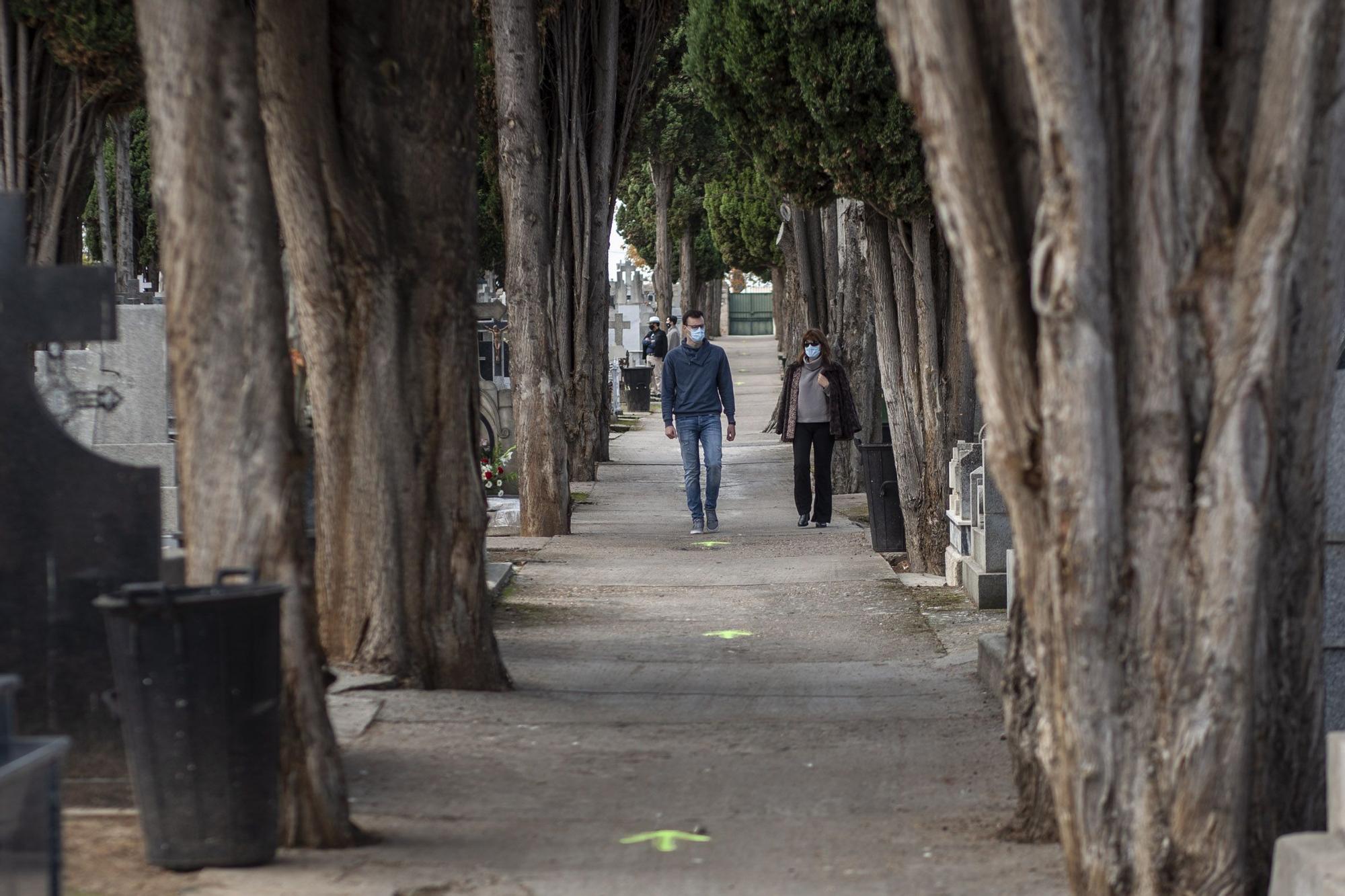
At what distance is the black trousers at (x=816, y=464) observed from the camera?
1587cm

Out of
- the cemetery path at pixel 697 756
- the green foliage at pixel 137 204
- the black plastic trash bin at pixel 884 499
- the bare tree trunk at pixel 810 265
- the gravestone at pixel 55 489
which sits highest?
the green foliage at pixel 137 204

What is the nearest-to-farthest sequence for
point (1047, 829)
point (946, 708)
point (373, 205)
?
point (1047, 829), point (373, 205), point (946, 708)

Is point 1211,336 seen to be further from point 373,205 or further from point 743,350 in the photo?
point 743,350

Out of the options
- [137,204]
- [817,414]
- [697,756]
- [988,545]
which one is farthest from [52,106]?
[137,204]

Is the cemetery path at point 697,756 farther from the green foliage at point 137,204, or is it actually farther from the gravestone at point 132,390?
the green foliage at point 137,204

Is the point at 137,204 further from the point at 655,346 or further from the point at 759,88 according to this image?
the point at 759,88

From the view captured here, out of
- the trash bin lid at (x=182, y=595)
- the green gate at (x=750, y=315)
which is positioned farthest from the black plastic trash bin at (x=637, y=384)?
the green gate at (x=750, y=315)

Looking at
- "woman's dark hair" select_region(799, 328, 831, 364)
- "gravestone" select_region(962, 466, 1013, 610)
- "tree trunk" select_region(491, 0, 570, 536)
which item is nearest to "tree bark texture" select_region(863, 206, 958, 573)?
"gravestone" select_region(962, 466, 1013, 610)

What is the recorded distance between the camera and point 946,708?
775 centimetres

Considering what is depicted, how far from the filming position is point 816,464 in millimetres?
16078

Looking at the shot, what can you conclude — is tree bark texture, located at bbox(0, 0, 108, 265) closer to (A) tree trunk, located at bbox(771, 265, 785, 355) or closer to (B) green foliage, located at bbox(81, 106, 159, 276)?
(B) green foliage, located at bbox(81, 106, 159, 276)

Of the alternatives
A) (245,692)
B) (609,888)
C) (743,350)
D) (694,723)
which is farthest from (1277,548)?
(743,350)

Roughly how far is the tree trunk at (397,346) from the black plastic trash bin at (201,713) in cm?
269

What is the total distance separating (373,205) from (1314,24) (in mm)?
4338
